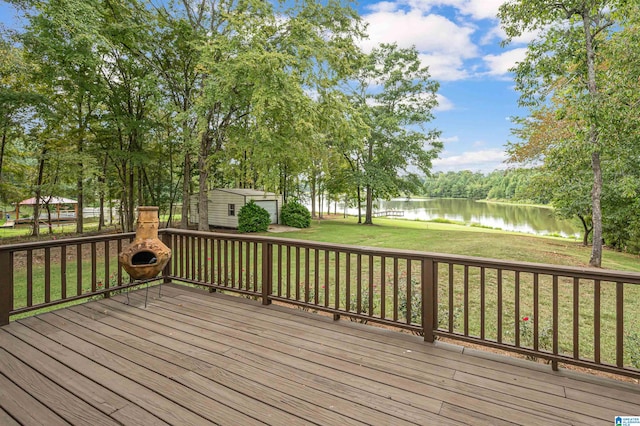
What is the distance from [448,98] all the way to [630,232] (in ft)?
37.2

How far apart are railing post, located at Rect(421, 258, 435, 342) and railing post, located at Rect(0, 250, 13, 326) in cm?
383

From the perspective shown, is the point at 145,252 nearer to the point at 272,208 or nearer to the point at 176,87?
the point at 176,87

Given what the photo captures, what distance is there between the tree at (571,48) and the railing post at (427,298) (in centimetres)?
585

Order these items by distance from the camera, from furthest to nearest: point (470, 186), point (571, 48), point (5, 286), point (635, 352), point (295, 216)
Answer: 1. point (470, 186)
2. point (295, 216)
3. point (571, 48)
4. point (5, 286)
5. point (635, 352)

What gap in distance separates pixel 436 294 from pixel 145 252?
9.93 feet

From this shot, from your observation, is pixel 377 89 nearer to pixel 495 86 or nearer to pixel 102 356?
pixel 495 86

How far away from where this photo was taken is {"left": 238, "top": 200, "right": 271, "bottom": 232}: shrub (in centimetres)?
1348

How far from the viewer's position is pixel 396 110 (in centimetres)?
1775

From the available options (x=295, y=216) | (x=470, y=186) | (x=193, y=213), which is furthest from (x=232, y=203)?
(x=470, y=186)

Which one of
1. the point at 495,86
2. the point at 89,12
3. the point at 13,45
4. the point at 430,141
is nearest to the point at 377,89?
the point at 430,141

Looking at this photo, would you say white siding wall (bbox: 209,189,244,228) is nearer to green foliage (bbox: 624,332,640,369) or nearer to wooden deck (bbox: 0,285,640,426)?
wooden deck (bbox: 0,285,640,426)

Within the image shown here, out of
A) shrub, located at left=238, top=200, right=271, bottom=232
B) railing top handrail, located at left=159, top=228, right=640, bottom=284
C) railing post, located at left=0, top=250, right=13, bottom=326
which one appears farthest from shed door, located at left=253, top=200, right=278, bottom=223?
railing post, located at left=0, top=250, right=13, bottom=326

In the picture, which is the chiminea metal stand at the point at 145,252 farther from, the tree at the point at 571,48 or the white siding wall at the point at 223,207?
the white siding wall at the point at 223,207

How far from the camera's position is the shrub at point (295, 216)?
1590cm
